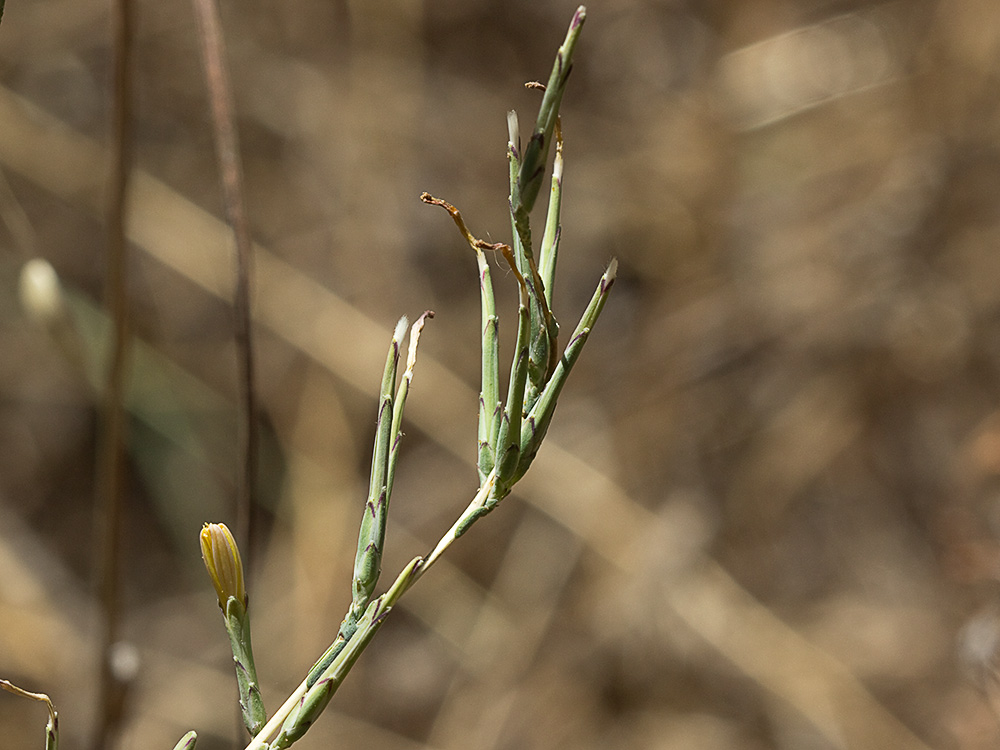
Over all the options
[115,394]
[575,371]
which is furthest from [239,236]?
[575,371]

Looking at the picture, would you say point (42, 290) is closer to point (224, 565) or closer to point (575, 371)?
point (224, 565)

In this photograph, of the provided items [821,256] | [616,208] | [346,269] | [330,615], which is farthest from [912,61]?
[330,615]

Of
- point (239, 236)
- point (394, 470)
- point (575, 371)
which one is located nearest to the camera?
point (394, 470)

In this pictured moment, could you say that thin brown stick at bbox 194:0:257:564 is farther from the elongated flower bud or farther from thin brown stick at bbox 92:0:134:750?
the elongated flower bud

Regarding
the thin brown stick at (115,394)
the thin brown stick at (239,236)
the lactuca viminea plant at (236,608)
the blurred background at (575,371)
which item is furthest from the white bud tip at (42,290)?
the blurred background at (575,371)

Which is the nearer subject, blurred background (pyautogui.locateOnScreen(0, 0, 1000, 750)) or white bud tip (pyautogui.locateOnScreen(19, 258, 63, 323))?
white bud tip (pyautogui.locateOnScreen(19, 258, 63, 323))

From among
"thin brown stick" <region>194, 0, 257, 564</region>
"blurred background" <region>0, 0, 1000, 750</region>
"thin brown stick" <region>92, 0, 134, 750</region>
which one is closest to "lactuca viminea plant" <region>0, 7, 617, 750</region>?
"thin brown stick" <region>194, 0, 257, 564</region>
